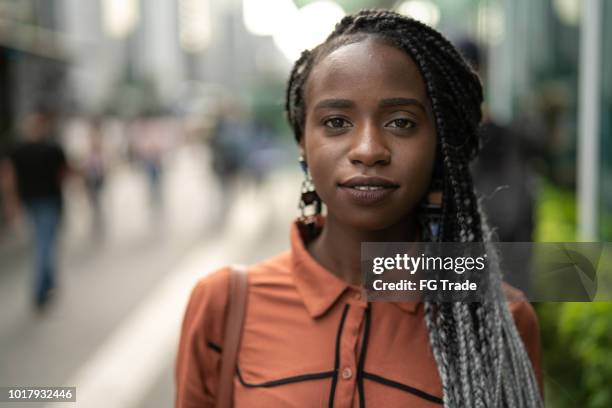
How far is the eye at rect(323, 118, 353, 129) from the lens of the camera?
1.56 meters

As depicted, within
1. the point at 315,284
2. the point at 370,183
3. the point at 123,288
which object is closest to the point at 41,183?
the point at 123,288

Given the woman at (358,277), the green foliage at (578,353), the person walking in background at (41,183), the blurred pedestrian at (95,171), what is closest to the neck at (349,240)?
the woman at (358,277)

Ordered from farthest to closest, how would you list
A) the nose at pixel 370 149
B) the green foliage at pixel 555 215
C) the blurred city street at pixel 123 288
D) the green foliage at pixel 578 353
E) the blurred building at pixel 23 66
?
the blurred building at pixel 23 66
the green foliage at pixel 555 215
the blurred city street at pixel 123 288
the green foliage at pixel 578 353
the nose at pixel 370 149

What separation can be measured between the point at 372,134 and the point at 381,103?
7cm

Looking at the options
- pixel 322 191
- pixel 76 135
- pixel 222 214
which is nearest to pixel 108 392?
pixel 322 191

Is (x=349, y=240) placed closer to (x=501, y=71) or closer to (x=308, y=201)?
(x=308, y=201)

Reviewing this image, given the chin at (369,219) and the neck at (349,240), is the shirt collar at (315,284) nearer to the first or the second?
the neck at (349,240)

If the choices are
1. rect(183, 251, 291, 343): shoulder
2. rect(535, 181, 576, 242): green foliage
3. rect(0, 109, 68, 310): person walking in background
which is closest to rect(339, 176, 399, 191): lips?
rect(183, 251, 291, 343): shoulder

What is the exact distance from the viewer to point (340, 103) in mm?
1537

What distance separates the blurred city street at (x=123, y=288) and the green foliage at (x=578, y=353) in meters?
1.97

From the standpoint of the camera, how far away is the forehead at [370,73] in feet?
4.96

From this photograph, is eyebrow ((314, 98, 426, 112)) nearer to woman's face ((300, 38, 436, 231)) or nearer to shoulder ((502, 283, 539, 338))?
woman's face ((300, 38, 436, 231))

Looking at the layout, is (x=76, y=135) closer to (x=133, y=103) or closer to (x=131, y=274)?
(x=131, y=274)

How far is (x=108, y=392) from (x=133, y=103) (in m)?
30.8
